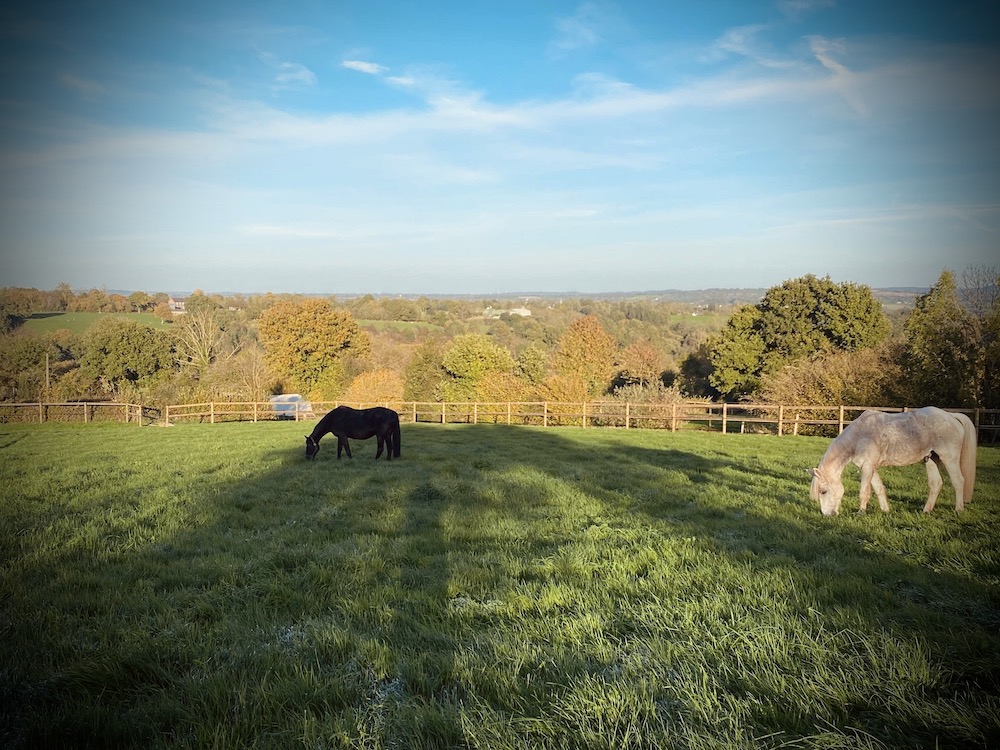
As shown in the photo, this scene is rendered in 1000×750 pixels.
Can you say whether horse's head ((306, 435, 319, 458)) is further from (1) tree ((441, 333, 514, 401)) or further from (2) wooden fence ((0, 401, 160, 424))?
(1) tree ((441, 333, 514, 401))

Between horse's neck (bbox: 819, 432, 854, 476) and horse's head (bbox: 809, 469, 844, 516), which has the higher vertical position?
horse's neck (bbox: 819, 432, 854, 476)

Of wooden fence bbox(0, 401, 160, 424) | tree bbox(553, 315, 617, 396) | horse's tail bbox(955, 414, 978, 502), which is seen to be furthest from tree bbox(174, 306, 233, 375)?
horse's tail bbox(955, 414, 978, 502)

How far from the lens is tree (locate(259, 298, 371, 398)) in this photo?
149ft

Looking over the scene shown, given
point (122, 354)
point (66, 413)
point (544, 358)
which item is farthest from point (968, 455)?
point (122, 354)

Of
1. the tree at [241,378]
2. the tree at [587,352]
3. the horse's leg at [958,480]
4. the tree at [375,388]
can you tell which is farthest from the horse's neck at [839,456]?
the tree at [587,352]

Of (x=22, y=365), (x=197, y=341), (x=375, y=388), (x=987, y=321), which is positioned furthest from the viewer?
(x=375, y=388)

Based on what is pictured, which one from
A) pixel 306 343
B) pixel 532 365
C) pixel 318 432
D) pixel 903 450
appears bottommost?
pixel 318 432

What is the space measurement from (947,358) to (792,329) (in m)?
15.8

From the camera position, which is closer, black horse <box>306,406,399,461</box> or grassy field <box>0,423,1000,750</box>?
grassy field <box>0,423,1000,750</box>

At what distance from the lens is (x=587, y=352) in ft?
164

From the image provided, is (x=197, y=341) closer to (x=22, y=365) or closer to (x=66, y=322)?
(x=22, y=365)

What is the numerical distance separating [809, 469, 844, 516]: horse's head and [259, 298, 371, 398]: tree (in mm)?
43458

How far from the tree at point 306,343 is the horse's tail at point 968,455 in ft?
146

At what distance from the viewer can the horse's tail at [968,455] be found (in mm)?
6695
